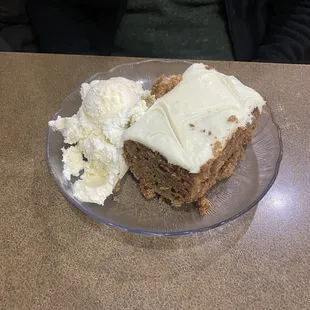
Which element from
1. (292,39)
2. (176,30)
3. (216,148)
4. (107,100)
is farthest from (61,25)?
(216,148)

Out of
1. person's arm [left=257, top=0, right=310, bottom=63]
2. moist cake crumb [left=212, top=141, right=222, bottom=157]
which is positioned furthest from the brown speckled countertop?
person's arm [left=257, top=0, right=310, bottom=63]

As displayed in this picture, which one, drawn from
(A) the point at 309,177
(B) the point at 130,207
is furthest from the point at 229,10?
(B) the point at 130,207

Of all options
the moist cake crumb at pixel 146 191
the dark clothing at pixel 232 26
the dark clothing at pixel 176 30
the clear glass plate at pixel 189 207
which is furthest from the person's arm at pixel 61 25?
the moist cake crumb at pixel 146 191

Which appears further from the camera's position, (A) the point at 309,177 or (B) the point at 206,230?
(A) the point at 309,177

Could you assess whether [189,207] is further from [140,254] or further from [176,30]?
[176,30]

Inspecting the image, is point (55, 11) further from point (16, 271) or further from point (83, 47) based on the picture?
point (16, 271)
